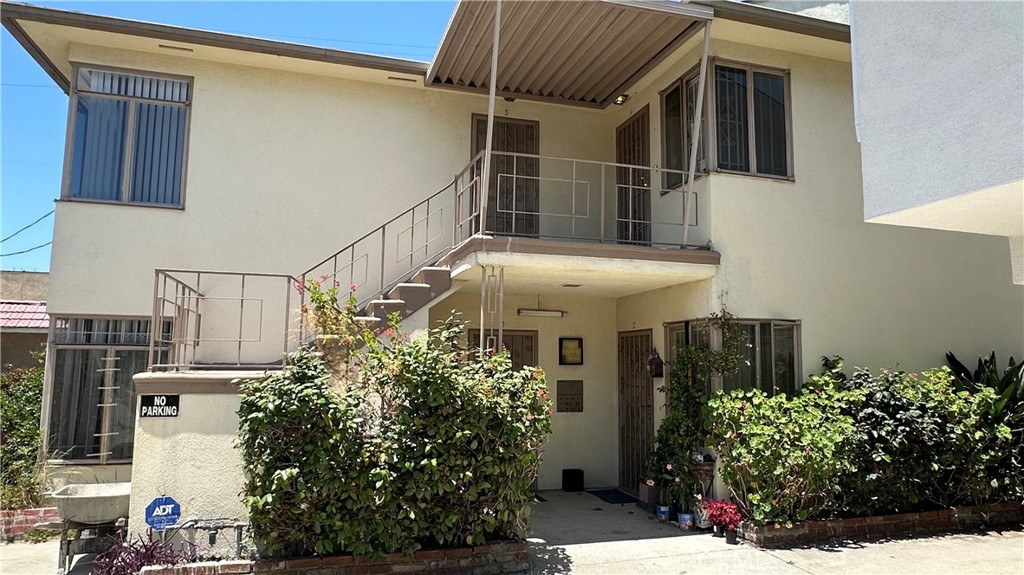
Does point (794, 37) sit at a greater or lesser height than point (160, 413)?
greater

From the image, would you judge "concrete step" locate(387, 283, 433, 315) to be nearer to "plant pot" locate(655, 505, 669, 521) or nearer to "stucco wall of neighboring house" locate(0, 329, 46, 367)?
"plant pot" locate(655, 505, 669, 521)

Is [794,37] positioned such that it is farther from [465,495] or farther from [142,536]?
[142,536]

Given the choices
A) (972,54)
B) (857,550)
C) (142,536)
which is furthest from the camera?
(857,550)

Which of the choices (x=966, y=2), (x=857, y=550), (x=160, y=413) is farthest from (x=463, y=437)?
(x=966, y=2)

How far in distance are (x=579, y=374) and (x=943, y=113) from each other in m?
6.86

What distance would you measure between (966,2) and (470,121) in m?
7.05

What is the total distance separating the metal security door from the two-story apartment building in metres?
0.06

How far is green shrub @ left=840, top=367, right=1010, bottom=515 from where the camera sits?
7.85 metres

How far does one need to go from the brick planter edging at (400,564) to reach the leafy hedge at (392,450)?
12 cm

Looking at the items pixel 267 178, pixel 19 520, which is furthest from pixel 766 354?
pixel 19 520

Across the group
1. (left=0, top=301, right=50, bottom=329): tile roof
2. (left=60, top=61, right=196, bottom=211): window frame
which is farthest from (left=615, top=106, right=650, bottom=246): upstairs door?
(left=0, top=301, right=50, bottom=329): tile roof

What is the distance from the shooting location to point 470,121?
10430 mm

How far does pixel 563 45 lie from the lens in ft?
28.6

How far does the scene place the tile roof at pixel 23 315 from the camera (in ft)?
43.3
